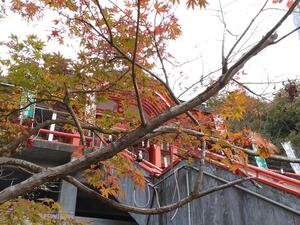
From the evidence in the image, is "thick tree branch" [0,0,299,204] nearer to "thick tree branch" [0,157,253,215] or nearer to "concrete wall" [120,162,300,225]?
"thick tree branch" [0,157,253,215]

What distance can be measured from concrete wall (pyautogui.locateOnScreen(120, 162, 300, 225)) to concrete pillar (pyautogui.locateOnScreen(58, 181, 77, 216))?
Result: 3.14 meters

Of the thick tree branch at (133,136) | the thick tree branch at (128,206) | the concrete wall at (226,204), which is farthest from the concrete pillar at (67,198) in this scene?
the thick tree branch at (133,136)

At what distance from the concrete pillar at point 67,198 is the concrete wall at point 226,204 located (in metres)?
3.14

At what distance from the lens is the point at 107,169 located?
18.7 ft

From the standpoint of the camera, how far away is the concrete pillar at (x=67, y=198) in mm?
8914

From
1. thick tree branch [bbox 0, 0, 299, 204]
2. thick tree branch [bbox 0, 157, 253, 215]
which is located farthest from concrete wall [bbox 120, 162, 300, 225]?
thick tree branch [bbox 0, 0, 299, 204]

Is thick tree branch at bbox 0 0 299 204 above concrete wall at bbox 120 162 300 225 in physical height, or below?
above

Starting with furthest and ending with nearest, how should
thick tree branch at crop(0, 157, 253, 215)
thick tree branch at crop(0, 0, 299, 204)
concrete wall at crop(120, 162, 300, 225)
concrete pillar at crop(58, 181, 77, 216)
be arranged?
concrete pillar at crop(58, 181, 77, 216), concrete wall at crop(120, 162, 300, 225), thick tree branch at crop(0, 157, 253, 215), thick tree branch at crop(0, 0, 299, 204)

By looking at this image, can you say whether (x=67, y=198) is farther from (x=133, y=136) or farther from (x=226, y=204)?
(x=133, y=136)

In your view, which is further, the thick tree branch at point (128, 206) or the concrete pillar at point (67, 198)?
the concrete pillar at point (67, 198)

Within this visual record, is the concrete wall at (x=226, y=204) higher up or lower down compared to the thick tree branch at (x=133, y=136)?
lower down

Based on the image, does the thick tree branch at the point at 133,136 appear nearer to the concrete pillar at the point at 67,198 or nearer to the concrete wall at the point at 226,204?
the concrete wall at the point at 226,204

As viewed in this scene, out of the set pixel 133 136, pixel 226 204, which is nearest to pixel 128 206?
pixel 133 136

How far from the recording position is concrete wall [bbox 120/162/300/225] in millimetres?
3672
